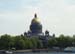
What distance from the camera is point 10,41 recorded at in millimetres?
124688

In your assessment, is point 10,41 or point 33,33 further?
point 33,33

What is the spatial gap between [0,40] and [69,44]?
88.3 feet

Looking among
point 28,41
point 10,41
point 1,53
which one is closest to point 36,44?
point 28,41

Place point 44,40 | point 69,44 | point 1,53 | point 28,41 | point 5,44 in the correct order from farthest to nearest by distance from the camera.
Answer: point 44,40 < point 69,44 < point 28,41 < point 5,44 < point 1,53

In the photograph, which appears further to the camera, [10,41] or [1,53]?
[10,41]

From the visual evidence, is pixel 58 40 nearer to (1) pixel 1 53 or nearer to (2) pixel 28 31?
(2) pixel 28 31

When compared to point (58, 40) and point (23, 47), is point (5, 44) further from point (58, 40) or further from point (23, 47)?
point (58, 40)

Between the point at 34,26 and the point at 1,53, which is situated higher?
the point at 34,26

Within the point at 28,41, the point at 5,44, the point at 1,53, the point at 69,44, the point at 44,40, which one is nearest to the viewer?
the point at 1,53

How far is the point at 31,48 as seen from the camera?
12975cm

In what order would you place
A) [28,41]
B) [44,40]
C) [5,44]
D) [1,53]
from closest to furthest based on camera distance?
[1,53] → [5,44] → [28,41] → [44,40]

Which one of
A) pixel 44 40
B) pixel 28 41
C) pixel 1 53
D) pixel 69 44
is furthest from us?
Answer: pixel 44 40

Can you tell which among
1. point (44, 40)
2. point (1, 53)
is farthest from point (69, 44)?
point (1, 53)

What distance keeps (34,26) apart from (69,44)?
2078cm
